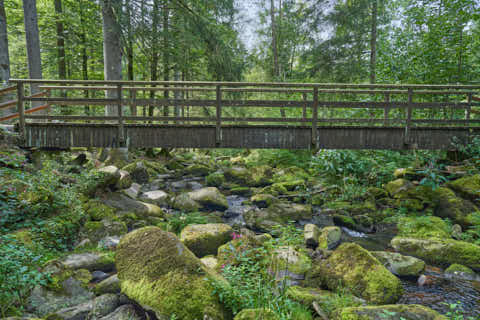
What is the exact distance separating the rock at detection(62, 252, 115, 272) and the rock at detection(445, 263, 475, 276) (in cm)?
625

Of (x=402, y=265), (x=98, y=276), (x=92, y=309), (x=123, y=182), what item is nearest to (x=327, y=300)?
(x=402, y=265)

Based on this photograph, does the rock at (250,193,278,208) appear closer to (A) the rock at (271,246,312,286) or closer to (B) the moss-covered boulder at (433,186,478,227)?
(A) the rock at (271,246,312,286)

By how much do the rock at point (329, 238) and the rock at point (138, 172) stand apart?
757 cm

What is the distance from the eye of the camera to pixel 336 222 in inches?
327

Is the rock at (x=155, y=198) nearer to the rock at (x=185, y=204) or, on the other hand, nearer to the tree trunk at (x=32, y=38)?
the rock at (x=185, y=204)

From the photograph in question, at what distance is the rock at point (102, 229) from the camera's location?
20.6 ft

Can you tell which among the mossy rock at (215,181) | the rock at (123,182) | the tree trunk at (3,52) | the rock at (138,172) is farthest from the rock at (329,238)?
the tree trunk at (3,52)

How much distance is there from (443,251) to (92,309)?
21.1 ft

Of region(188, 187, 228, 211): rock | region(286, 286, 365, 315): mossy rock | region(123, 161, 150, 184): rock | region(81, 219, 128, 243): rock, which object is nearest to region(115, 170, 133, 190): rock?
region(81, 219, 128, 243): rock

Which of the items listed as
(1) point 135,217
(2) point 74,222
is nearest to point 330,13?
(1) point 135,217

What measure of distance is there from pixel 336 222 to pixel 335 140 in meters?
2.32

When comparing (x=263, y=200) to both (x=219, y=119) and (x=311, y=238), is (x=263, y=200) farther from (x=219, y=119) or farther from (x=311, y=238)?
(x=219, y=119)

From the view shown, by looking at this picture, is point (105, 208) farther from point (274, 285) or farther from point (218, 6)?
point (218, 6)

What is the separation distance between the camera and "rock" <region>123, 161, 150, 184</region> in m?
11.4
